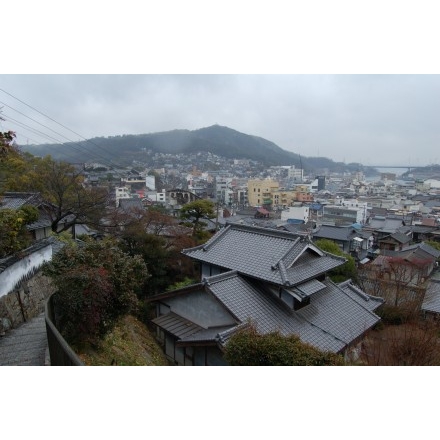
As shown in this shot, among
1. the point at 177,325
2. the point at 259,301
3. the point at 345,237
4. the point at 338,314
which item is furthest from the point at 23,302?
the point at 345,237

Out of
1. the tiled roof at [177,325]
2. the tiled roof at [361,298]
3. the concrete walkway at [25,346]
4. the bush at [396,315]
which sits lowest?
the bush at [396,315]

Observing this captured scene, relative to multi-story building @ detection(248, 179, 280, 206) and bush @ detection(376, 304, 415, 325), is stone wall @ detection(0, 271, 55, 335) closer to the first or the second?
bush @ detection(376, 304, 415, 325)

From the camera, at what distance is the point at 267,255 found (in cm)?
1331

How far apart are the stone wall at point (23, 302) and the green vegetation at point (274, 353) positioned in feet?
21.8

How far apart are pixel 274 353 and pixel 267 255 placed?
5.88 metres

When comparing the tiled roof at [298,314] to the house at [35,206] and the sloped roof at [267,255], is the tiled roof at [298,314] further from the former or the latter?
the house at [35,206]

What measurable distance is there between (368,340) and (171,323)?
8176 millimetres

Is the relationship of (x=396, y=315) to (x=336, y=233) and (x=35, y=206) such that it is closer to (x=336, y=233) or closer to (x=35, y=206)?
(x=35, y=206)

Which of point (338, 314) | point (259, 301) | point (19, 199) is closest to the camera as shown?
→ point (259, 301)

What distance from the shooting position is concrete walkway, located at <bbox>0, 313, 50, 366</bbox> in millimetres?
7668

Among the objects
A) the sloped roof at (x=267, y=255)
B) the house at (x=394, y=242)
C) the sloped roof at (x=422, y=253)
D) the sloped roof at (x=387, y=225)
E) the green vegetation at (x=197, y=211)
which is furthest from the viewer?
the sloped roof at (x=387, y=225)

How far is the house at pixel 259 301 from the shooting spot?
1148 cm

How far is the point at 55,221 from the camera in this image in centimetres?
1983

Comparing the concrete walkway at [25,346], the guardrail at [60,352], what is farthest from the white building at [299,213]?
the guardrail at [60,352]
